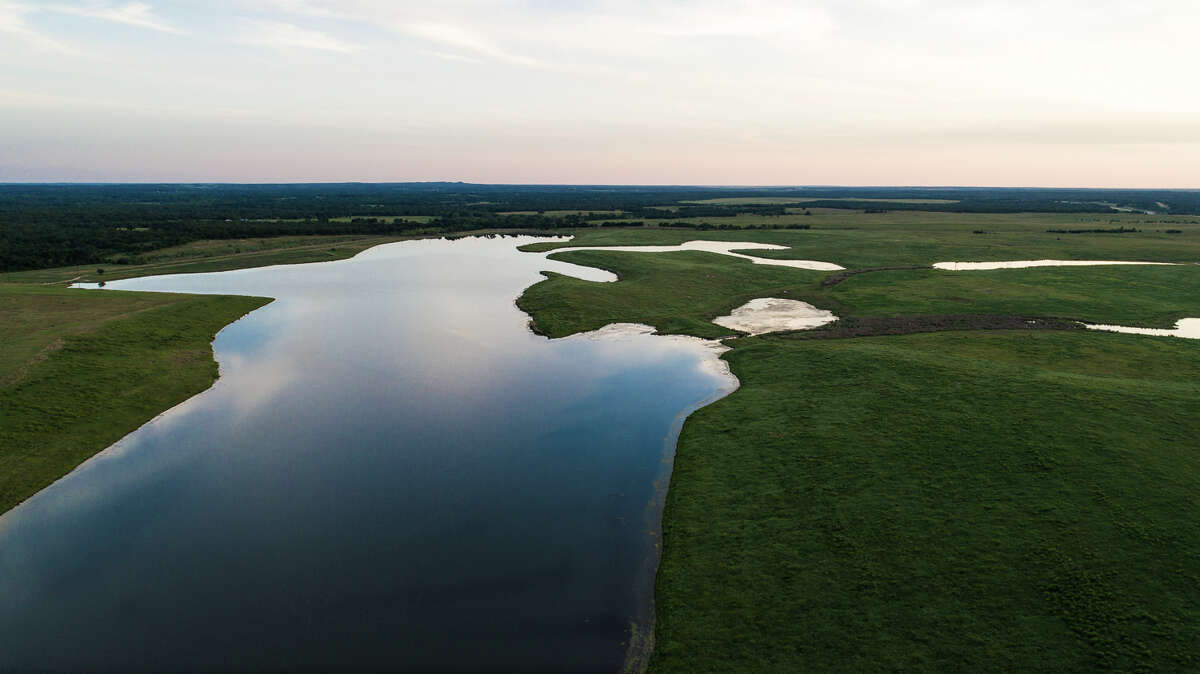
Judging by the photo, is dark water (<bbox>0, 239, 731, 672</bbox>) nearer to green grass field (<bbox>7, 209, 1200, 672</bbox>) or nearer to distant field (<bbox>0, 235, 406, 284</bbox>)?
green grass field (<bbox>7, 209, 1200, 672</bbox>)

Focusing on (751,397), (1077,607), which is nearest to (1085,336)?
(751,397)

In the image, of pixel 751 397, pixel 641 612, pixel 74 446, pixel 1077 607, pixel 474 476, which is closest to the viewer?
pixel 1077 607

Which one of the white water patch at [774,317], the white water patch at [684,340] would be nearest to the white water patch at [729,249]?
the white water patch at [774,317]

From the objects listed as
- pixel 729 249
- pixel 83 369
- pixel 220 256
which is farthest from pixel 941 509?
pixel 220 256

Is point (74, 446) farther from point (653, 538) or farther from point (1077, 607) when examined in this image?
point (1077, 607)

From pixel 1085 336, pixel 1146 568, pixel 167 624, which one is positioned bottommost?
pixel 167 624

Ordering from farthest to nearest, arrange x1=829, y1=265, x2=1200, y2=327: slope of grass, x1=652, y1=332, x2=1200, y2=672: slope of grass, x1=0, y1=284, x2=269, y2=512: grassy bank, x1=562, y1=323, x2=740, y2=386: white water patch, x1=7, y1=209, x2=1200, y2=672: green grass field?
x1=829, y1=265, x2=1200, y2=327: slope of grass, x1=562, y1=323, x2=740, y2=386: white water patch, x1=0, y1=284, x2=269, y2=512: grassy bank, x1=7, y1=209, x2=1200, y2=672: green grass field, x1=652, y1=332, x2=1200, y2=672: slope of grass

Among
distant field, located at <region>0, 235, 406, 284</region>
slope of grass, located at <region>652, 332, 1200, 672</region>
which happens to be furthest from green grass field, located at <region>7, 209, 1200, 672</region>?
distant field, located at <region>0, 235, 406, 284</region>
